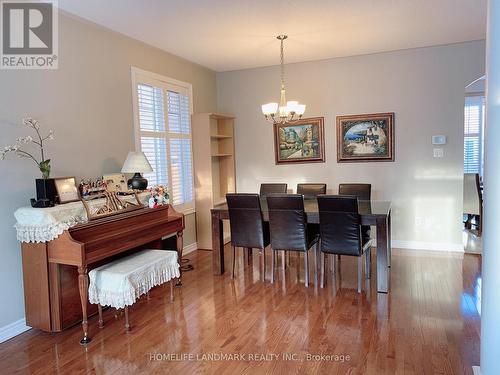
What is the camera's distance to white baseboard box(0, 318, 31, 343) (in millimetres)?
2900

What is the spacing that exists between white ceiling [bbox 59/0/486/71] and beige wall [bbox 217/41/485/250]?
0.91 ft

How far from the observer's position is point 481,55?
15.5 feet

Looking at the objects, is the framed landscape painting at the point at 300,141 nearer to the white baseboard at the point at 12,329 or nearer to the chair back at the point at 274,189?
the chair back at the point at 274,189

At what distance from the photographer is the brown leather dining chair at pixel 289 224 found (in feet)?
12.4

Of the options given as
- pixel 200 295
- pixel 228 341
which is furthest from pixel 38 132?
pixel 228 341

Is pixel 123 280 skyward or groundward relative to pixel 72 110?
groundward

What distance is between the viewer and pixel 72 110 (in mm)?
3518

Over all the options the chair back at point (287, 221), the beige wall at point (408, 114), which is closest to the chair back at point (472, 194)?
the beige wall at point (408, 114)

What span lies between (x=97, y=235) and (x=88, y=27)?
2.14 m

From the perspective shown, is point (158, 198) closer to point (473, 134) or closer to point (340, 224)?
point (340, 224)

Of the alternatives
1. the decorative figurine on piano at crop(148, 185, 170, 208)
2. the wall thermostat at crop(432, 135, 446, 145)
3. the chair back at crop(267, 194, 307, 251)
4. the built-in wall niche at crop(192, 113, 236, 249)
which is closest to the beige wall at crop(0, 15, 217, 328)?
the decorative figurine on piano at crop(148, 185, 170, 208)

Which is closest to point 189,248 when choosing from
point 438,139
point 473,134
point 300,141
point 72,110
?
point 300,141

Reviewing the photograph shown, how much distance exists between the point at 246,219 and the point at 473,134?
125 inches

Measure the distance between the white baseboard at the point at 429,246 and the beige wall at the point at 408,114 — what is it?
13mm
